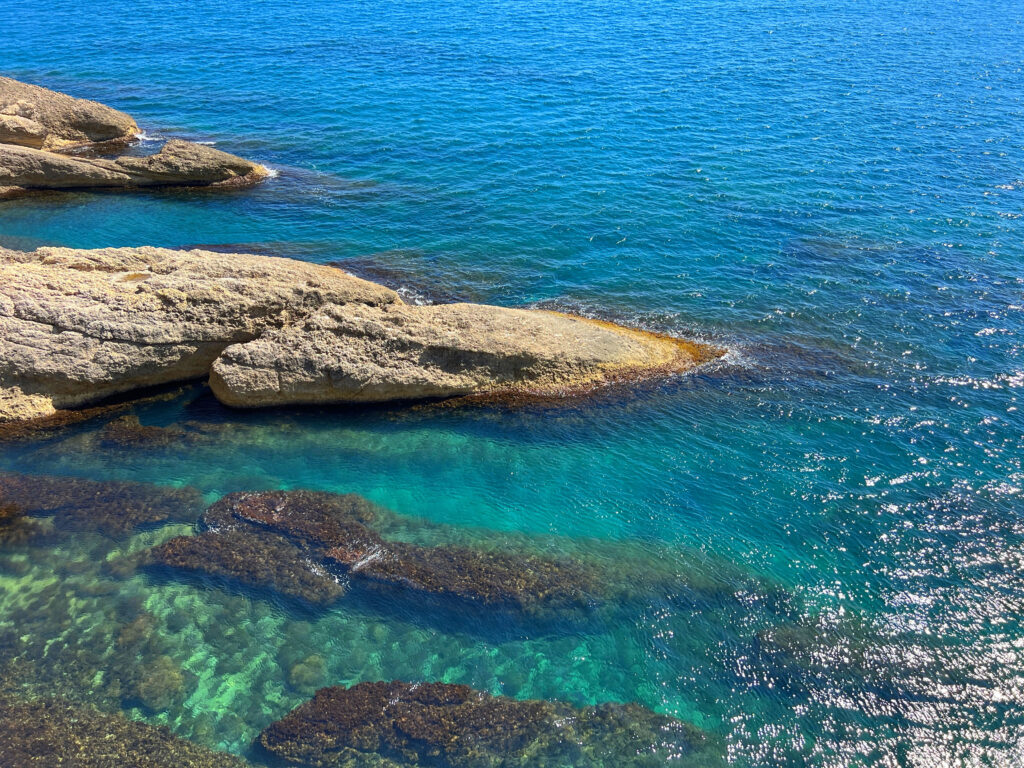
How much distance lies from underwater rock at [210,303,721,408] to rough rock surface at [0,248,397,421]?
1.02m

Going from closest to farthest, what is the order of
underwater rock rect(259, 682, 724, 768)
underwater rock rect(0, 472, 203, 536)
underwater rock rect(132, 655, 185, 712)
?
1. underwater rock rect(259, 682, 724, 768)
2. underwater rock rect(132, 655, 185, 712)
3. underwater rock rect(0, 472, 203, 536)

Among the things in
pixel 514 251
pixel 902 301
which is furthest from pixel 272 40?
pixel 902 301

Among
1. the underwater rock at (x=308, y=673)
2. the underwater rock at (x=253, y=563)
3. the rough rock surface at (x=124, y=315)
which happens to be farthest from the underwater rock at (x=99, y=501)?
the underwater rock at (x=308, y=673)

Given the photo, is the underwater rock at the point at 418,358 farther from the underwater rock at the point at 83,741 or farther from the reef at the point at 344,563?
the underwater rock at the point at 83,741

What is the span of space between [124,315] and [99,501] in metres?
5.66

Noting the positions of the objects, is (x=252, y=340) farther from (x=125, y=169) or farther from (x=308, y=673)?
(x=125, y=169)

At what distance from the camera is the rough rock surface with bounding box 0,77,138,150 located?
1415 inches

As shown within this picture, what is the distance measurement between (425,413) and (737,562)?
957 cm

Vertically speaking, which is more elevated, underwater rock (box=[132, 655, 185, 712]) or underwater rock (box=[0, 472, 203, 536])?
underwater rock (box=[0, 472, 203, 536])

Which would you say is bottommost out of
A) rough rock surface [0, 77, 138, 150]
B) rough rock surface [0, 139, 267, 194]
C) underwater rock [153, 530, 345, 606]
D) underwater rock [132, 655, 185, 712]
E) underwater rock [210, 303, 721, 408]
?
underwater rock [132, 655, 185, 712]

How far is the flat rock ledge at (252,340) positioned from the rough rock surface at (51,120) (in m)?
18.9

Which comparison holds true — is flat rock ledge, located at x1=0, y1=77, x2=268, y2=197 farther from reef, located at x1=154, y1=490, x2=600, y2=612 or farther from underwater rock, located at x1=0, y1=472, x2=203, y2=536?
reef, located at x1=154, y1=490, x2=600, y2=612

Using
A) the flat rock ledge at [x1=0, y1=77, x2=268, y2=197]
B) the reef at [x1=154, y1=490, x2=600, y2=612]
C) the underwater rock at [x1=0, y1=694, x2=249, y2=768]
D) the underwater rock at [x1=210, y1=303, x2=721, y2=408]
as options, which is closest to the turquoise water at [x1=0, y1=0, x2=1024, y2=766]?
the underwater rock at [x1=0, y1=694, x2=249, y2=768]

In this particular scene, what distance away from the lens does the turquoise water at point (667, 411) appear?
13789mm
